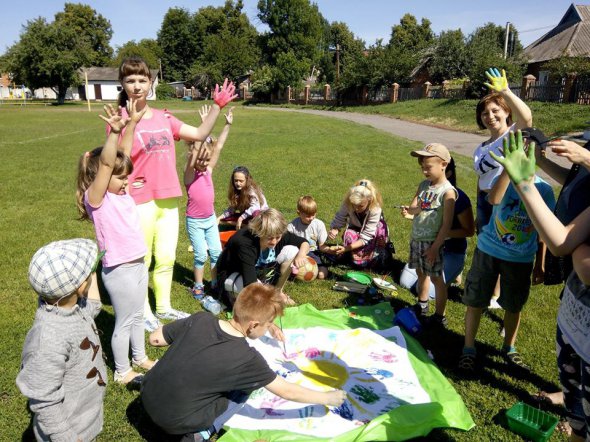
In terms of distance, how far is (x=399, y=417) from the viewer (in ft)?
9.14

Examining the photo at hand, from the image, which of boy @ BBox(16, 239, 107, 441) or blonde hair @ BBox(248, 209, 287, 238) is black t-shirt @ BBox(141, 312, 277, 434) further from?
blonde hair @ BBox(248, 209, 287, 238)

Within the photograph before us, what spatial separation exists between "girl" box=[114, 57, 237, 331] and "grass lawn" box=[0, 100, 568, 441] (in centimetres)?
93

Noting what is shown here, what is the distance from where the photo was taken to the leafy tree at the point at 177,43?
260 ft

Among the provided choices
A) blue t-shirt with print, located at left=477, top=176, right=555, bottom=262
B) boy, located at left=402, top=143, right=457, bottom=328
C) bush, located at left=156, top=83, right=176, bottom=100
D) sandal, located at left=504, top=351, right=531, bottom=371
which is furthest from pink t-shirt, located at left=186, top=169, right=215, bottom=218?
bush, located at left=156, top=83, right=176, bottom=100

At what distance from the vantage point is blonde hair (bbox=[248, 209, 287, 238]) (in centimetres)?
389

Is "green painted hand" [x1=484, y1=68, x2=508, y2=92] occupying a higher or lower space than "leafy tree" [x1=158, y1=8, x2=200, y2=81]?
lower

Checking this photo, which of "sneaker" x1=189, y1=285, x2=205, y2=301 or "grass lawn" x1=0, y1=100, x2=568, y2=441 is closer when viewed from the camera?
"grass lawn" x1=0, y1=100, x2=568, y2=441

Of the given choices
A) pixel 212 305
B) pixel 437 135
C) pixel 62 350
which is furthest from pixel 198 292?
pixel 437 135

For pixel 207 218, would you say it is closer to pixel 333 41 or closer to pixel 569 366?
pixel 569 366

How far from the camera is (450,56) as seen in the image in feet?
111

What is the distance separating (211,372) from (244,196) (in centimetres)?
372

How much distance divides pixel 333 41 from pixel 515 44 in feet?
128

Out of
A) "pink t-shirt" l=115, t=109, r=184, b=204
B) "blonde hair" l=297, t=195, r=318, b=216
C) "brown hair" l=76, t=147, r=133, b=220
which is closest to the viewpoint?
"brown hair" l=76, t=147, r=133, b=220

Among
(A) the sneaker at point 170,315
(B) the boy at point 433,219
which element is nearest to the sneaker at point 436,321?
(B) the boy at point 433,219
